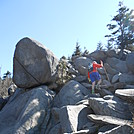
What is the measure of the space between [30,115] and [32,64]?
417 centimetres

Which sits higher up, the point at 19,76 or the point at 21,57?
the point at 21,57

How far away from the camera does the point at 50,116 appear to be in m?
9.51


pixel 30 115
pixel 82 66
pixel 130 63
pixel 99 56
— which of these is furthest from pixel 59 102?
pixel 99 56

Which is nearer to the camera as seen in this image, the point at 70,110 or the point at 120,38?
the point at 70,110

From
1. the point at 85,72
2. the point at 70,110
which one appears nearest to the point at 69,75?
the point at 85,72

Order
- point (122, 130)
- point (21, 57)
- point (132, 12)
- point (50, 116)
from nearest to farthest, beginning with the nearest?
point (122, 130)
point (50, 116)
point (21, 57)
point (132, 12)

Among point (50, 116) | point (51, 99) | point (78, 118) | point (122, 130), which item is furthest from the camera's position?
point (51, 99)

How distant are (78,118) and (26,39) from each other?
740 cm

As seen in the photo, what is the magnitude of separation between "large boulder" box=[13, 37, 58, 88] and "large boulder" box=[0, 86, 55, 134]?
0.99 m

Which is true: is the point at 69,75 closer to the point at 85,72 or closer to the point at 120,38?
the point at 85,72

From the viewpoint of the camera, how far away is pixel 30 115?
28.8 ft

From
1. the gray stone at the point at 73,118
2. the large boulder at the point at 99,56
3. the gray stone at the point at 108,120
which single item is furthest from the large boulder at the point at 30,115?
the large boulder at the point at 99,56

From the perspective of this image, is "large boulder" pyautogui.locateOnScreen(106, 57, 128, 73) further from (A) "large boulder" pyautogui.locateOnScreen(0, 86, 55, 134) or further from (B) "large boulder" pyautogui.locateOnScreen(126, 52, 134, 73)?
(A) "large boulder" pyautogui.locateOnScreen(0, 86, 55, 134)

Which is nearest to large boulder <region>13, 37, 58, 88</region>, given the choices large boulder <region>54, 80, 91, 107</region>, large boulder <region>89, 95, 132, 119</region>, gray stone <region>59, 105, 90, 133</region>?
large boulder <region>54, 80, 91, 107</region>
